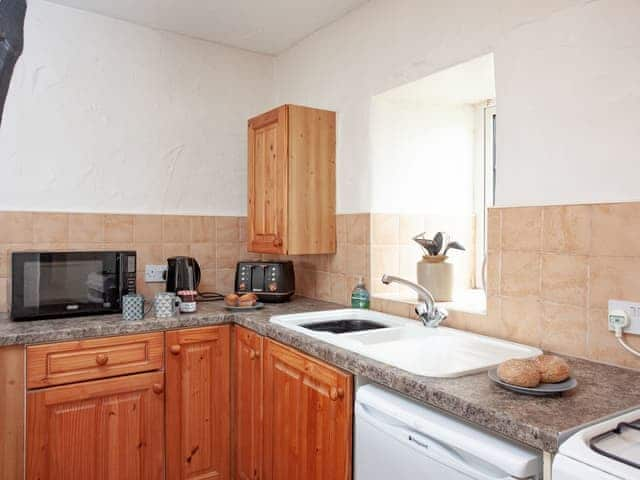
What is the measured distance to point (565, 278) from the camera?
58.2 inches

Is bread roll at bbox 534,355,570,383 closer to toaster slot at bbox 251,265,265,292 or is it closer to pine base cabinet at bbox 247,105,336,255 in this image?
pine base cabinet at bbox 247,105,336,255

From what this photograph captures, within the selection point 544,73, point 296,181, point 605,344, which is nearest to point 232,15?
Result: point 296,181

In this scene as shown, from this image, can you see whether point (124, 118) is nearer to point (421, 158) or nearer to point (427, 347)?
point (421, 158)

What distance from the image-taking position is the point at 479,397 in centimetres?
110

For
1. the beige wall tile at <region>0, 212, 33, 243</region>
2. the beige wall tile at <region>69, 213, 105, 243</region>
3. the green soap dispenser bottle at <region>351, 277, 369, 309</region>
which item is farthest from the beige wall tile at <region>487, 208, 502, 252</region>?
the beige wall tile at <region>0, 212, 33, 243</region>

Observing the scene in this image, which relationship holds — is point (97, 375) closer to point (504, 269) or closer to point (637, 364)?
point (504, 269)

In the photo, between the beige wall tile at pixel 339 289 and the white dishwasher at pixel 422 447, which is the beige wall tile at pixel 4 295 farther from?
the white dishwasher at pixel 422 447

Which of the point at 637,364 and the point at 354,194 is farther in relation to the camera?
the point at 354,194

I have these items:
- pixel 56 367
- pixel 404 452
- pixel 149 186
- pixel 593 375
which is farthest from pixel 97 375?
pixel 593 375

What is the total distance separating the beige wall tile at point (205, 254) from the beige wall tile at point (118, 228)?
35cm

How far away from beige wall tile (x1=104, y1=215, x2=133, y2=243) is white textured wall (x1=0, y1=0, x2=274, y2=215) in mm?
54

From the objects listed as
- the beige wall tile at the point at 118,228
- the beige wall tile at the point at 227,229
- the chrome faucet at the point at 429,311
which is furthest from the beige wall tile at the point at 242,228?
the chrome faucet at the point at 429,311

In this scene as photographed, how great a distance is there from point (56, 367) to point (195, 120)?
1.51m

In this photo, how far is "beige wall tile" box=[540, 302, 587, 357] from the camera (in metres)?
1.43
